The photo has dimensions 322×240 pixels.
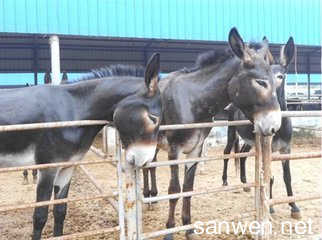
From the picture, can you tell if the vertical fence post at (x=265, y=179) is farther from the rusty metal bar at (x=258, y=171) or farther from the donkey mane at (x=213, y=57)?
the donkey mane at (x=213, y=57)

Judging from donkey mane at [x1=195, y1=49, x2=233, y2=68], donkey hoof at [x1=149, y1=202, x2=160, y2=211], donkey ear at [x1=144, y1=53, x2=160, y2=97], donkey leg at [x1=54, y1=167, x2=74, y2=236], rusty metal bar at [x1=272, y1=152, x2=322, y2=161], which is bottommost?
donkey hoof at [x1=149, y1=202, x2=160, y2=211]

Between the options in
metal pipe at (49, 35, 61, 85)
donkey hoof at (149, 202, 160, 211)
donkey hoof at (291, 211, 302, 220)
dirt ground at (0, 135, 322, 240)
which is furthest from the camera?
metal pipe at (49, 35, 61, 85)

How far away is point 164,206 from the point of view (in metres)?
5.22

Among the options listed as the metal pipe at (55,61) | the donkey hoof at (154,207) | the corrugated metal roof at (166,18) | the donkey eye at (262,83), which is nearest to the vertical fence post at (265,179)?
the donkey eye at (262,83)

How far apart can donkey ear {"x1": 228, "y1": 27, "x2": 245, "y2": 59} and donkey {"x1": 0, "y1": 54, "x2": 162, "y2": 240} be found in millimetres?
859

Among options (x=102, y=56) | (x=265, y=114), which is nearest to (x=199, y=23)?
(x=102, y=56)

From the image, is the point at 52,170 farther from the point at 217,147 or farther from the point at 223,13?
the point at 223,13

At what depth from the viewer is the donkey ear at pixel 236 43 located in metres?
3.17

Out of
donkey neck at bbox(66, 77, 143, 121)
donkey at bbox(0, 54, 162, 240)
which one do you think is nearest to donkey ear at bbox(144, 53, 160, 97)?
A: donkey at bbox(0, 54, 162, 240)

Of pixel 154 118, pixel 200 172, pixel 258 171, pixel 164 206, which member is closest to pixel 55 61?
pixel 200 172

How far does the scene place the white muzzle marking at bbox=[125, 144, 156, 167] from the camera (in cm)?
273

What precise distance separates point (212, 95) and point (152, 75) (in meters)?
1.05

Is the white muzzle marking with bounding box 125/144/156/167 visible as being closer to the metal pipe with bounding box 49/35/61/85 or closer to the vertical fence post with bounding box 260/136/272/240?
the vertical fence post with bounding box 260/136/272/240

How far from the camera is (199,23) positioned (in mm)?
12180
